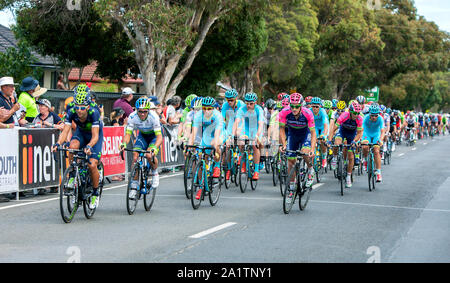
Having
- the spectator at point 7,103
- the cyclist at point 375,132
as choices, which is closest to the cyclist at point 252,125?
the cyclist at point 375,132

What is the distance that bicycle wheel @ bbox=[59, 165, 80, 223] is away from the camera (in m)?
9.70

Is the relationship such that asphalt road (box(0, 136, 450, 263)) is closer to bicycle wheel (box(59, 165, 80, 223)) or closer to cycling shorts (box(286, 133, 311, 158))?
bicycle wheel (box(59, 165, 80, 223))

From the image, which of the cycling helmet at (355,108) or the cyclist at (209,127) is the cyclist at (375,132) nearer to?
the cycling helmet at (355,108)

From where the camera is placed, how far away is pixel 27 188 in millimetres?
12984

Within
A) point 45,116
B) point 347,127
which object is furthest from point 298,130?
point 45,116

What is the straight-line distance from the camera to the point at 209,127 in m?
12.4

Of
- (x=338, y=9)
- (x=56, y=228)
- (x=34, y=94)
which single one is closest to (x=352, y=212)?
(x=56, y=228)

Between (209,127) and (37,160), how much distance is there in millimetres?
3470

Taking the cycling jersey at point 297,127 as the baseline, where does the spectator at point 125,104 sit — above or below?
above

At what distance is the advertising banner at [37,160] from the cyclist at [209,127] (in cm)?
307

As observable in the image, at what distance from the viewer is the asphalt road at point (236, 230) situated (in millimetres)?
7887
